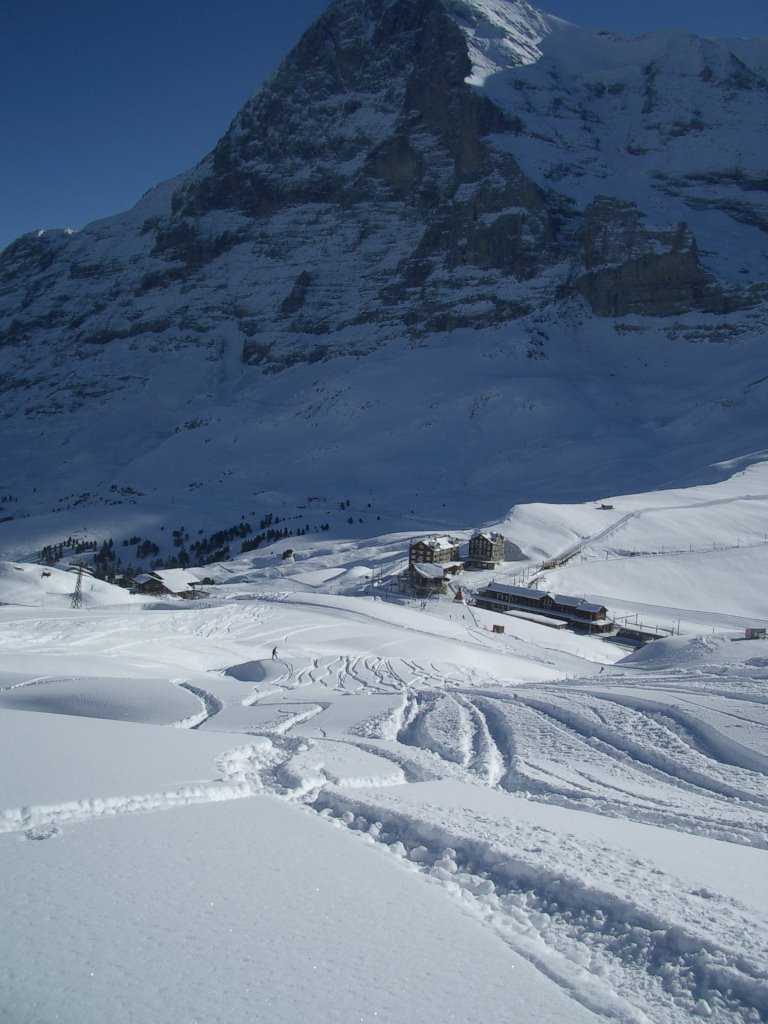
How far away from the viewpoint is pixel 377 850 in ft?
17.4

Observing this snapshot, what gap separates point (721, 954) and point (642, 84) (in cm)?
21797

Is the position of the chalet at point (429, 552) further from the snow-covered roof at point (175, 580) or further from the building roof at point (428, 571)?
the snow-covered roof at point (175, 580)

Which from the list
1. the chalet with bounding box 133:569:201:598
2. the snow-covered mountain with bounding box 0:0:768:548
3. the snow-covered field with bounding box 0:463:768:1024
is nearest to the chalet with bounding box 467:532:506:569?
the snow-covered mountain with bounding box 0:0:768:548

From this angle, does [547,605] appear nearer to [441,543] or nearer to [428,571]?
[428,571]

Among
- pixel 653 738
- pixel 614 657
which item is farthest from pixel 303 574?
pixel 653 738

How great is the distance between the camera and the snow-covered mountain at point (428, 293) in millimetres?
89938

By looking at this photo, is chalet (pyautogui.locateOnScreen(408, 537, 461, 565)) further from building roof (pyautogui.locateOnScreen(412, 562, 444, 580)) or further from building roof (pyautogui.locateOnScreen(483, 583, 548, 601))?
building roof (pyautogui.locateOnScreen(483, 583, 548, 601))

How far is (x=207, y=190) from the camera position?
185m

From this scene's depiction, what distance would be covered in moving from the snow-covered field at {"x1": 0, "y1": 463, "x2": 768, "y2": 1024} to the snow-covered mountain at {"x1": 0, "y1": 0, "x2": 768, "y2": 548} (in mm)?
53650

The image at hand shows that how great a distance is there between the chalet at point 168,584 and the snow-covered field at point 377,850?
26.5 metres

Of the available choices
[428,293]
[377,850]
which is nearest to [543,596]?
[377,850]

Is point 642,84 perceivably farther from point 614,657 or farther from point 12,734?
point 12,734

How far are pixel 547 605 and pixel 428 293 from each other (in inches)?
4381

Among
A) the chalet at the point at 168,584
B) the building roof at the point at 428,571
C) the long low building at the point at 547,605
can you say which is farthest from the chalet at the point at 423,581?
the chalet at the point at 168,584
